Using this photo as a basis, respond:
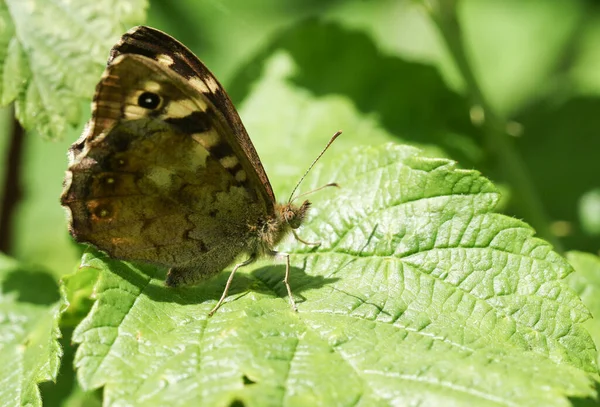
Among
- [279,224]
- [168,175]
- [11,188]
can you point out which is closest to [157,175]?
[168,175]

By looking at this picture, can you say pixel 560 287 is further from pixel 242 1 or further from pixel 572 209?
pixel 242 1

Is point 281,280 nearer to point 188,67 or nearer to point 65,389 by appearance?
point 188,67

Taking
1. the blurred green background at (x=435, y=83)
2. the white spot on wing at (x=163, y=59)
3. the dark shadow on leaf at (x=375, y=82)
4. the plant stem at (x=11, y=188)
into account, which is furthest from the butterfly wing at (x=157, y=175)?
the dark shadow on leaf at (x=375, y=82)

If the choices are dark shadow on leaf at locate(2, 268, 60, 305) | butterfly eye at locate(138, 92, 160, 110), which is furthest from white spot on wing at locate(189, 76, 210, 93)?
dark shadow on leaf at locate(2, 268, 60, 305)

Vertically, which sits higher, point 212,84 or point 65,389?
point 212,84

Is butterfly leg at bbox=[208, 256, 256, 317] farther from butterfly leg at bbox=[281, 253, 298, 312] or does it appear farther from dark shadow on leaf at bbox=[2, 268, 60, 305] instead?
dark shadow on leaf at bbox=[2, 268, 60, 305]

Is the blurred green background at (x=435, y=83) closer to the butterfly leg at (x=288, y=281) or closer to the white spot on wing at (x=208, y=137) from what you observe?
the white spot on wing at (x=208, y=137)
